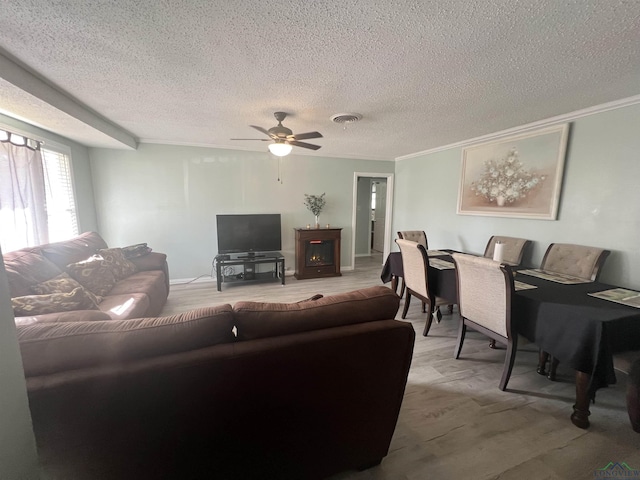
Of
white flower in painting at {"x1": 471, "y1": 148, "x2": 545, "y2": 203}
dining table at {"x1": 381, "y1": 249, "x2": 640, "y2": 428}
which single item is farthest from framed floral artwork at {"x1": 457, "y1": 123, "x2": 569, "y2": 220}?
dining table at {"x1": 381, "y1": 249, "x2": 640, "y2": 428}

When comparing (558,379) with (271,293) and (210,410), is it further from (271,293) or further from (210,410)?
(271,293)

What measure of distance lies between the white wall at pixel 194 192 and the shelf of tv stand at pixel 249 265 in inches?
14.8

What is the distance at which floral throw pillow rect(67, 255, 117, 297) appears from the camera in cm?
235

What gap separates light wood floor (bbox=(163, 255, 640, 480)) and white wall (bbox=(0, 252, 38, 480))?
A: 1.27m

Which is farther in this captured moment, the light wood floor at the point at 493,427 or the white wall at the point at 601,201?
the white wall at the point at 601,201

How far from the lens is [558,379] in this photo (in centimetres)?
207

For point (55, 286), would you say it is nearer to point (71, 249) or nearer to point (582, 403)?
point (71, 249)

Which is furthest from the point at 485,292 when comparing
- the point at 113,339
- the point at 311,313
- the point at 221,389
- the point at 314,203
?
the point at 314,203

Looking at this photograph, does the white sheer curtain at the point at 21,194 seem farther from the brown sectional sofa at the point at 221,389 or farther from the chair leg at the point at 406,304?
the chair leg at the point at 406,304

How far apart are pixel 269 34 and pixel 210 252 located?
3.73 metres

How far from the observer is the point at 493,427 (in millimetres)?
1631

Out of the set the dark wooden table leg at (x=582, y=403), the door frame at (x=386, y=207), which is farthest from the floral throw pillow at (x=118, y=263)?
the dark wooden table leg at (x=582, y=403)

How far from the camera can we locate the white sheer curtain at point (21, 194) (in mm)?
2381

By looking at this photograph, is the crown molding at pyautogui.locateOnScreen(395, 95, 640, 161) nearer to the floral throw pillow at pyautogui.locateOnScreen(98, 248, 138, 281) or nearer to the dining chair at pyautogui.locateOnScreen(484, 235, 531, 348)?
the dining chair at pyautogui.locateOnScreen(484, 235, 531, 348)
